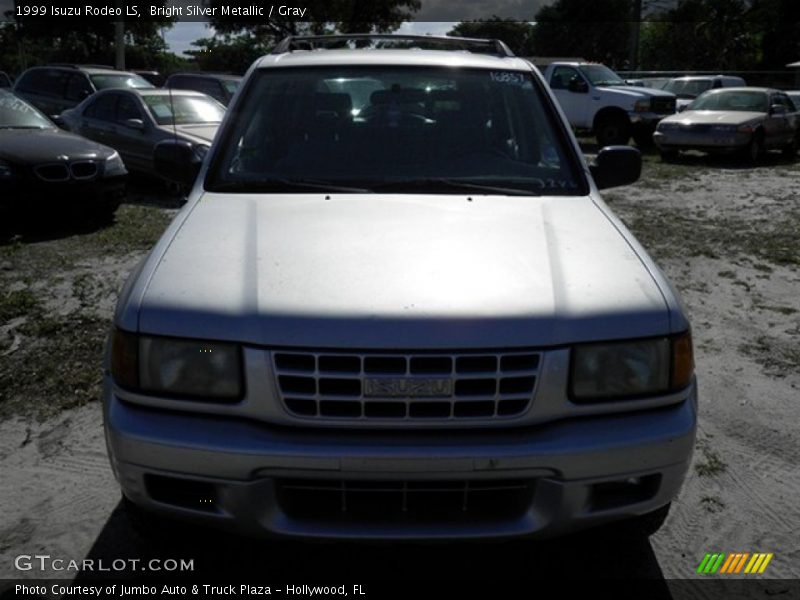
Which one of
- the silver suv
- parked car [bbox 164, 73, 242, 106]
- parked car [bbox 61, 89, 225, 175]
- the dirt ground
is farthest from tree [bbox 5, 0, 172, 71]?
the silver suv

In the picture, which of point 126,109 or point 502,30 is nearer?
point 126,109

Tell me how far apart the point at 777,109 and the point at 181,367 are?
54.9 feet

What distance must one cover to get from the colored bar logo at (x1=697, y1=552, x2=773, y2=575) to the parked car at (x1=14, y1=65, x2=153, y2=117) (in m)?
13.8

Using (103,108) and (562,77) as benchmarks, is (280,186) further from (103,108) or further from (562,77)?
(562,77)

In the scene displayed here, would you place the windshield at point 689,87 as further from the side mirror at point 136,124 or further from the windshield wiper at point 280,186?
the windshield wiper at point 280,186

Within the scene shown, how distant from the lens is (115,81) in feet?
49.3

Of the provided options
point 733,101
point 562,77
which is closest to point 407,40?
point 733,101

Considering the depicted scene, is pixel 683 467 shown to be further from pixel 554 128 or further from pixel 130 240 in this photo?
pixel 130 240

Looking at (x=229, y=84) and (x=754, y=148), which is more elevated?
(x=229, y=84)

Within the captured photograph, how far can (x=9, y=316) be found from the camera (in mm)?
5383

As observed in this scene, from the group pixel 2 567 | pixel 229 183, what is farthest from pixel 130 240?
pixel 2 567

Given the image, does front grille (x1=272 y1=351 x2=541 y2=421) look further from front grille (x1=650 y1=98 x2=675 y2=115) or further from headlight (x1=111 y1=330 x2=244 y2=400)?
front grille (x1=650 y1=98 x2=675 y2=115)

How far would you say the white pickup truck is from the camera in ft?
59.0

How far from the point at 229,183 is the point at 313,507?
1.49 meters
